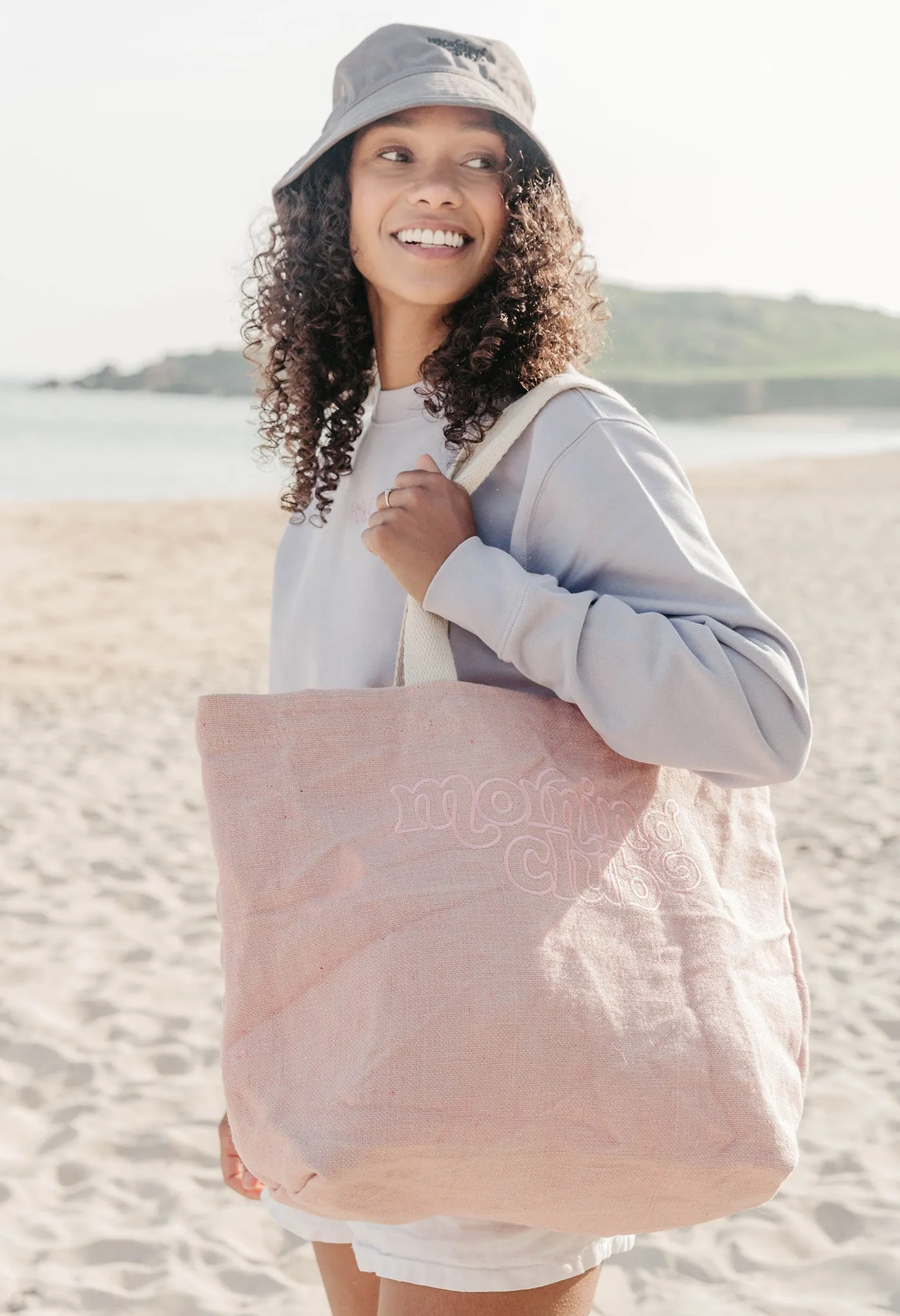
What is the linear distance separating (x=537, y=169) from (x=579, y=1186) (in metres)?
1.18

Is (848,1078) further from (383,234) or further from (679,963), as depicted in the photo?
(383,234)

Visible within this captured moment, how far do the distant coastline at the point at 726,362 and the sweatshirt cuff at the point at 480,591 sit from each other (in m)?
64.4

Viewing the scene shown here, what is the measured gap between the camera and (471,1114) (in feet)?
3.81

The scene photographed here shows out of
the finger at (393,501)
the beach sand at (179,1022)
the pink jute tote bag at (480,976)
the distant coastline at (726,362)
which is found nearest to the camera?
the pink jute tote bag at (480,976)

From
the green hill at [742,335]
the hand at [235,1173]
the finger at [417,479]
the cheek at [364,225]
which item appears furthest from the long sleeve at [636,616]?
the green hill at [742,335]

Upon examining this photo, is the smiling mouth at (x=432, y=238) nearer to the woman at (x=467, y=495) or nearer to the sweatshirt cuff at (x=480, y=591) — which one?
the woman at (x=467, y=495)

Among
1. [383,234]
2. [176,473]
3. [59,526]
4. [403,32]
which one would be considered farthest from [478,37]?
[176,473]

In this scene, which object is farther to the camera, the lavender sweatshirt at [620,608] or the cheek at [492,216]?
the cheek at [492,216]

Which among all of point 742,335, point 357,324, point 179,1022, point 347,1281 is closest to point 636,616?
point 357,324

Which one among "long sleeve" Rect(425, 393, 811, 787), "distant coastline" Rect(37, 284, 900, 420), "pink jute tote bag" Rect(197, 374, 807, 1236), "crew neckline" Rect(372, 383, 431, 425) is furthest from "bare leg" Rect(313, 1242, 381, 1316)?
"distant coastline" Rect(37, 284, 900, 420)

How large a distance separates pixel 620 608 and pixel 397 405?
59 centimetres

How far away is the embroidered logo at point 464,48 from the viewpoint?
151 cm

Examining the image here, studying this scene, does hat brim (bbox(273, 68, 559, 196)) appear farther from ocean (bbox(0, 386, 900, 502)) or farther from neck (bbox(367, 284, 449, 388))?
ocean (bbox(0, 386, 900, 502))

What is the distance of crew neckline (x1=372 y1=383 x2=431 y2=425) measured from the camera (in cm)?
166
